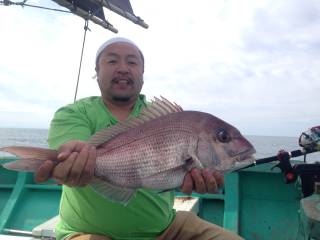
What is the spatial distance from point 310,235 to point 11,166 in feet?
8.63

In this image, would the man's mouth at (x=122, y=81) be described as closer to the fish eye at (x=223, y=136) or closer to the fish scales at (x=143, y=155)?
the fish scales at (x=143, y=155)

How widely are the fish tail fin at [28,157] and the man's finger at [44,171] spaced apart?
26 mm

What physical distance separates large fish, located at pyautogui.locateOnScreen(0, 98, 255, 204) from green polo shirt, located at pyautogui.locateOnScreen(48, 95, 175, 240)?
558mm

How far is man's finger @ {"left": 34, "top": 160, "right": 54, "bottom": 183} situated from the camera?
98.4 inches

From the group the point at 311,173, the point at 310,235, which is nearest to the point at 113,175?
the point at 310,235

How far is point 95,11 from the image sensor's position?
903 cm

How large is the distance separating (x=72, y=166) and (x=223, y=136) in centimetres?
113

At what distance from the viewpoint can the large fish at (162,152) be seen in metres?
2.74

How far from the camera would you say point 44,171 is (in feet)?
8.24

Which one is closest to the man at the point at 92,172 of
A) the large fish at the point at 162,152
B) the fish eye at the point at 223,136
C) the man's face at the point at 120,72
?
the man's face at the point at 120,72

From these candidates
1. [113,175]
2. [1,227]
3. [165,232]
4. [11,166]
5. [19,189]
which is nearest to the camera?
[11,166]

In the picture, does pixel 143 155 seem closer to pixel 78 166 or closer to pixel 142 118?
pixel 142 118

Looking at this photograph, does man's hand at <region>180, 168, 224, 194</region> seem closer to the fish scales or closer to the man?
the man

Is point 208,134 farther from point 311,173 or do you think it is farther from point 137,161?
point 311,173
